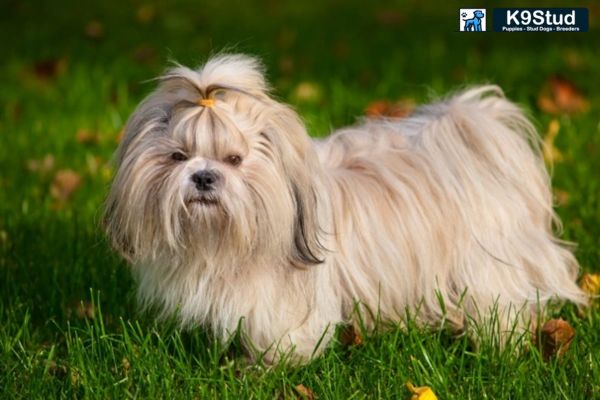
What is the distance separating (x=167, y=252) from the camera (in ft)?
11.2

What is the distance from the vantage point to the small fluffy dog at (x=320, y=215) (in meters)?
3.26

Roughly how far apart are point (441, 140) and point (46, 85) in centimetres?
405

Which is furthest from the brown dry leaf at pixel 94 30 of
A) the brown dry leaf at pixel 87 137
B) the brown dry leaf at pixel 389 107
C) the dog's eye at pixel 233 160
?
the dog's eye at pixel 233 160

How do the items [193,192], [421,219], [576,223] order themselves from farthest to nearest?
[576,223] < [421,219] < [193,192]

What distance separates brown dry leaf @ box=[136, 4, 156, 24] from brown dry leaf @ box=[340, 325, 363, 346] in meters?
5.76

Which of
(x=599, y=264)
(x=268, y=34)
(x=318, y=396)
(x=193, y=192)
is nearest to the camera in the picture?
(x=193, y=192)

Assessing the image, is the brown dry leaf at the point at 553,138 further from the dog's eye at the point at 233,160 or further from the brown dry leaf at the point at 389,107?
the dog's eye at the point at 233,160

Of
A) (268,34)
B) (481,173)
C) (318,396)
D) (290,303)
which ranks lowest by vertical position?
(318,396)

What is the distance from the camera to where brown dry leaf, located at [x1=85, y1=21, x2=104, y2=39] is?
8412mm

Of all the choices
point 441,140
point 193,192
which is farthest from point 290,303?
point 441,140

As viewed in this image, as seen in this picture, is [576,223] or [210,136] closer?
[210,136]

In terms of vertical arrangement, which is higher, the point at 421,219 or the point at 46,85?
the point at 46,85

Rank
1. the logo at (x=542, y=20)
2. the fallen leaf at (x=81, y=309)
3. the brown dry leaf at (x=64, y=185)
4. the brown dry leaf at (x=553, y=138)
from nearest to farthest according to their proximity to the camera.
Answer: the fallen leaf at (x=81, y=309), the brown dry leaf at (x=64, y=185), the brown dry leaf at (x=553, y=138), the logo at (x=542, y=20)

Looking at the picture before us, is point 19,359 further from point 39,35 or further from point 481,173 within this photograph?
point 39,35
